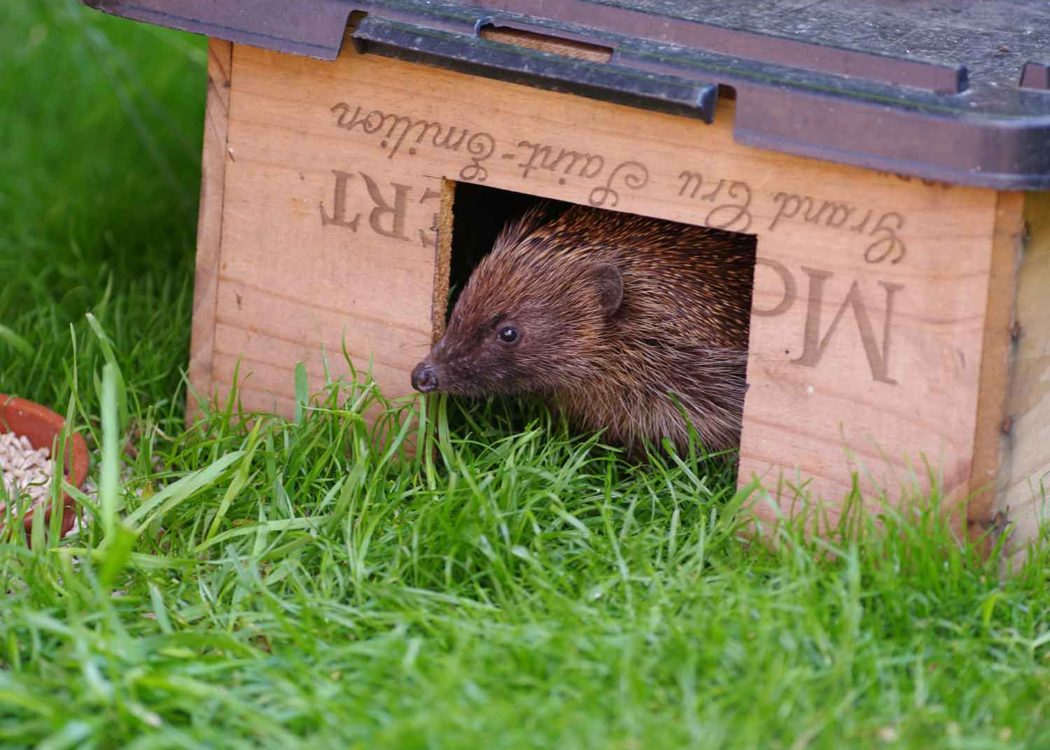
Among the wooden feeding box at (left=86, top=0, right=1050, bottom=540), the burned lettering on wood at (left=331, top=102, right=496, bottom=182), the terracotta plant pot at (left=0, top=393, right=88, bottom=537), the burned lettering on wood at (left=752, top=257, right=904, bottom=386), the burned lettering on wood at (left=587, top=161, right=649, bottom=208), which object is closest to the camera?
the wooden feeding box at (left=86, top=0, right=1050, bottom=540)

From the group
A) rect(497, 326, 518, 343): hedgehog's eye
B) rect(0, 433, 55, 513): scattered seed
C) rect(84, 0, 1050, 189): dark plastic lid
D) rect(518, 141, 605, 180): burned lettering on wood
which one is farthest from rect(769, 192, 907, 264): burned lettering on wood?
rect(0, 433, 55, 513): scattered seed

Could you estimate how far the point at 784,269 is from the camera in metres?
3.64

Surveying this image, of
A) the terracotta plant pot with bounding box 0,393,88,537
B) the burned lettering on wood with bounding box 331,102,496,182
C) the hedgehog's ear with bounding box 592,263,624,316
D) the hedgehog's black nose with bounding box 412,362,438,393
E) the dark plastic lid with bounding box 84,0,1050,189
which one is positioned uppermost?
the dark plastic lid with bounding box 84,0,1050,189

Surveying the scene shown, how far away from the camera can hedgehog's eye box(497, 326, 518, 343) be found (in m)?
4.20

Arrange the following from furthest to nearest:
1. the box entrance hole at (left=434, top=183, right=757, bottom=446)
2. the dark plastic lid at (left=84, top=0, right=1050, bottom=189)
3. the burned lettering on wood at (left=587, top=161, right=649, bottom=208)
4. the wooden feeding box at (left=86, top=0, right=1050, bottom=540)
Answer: the box entrance hole at (left=434, top=183, right=757, bottom=446) → the burned lettering on wood at (left=587, top=161, right=649, bottom=208) → the wooden feeding box at (left=86, top=0, right=1050, bottom=540) → the dark plastic lid at (left=84, top=0, right=1050, bottom=189)

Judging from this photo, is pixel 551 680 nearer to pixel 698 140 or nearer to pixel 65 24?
pixel 698 140

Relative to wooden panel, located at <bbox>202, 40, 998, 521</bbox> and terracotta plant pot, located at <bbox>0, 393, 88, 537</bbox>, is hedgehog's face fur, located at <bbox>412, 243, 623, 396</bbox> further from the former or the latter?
terracotta plant pot, located at <bbox>0, 393, 88, 537</bbox>

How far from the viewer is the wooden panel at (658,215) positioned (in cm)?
348

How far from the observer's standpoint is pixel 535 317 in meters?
4.25

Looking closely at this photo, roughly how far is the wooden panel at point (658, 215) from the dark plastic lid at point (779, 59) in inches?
5.9

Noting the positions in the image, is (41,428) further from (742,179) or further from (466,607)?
(742,179)

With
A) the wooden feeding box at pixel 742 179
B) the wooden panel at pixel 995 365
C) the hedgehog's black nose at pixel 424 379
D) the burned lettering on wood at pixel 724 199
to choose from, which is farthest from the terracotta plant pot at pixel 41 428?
the wooden panel at pixel 995 365

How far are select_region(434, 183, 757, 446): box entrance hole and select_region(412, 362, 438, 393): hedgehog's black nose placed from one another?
10.0 inches

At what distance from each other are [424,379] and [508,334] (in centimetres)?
35
